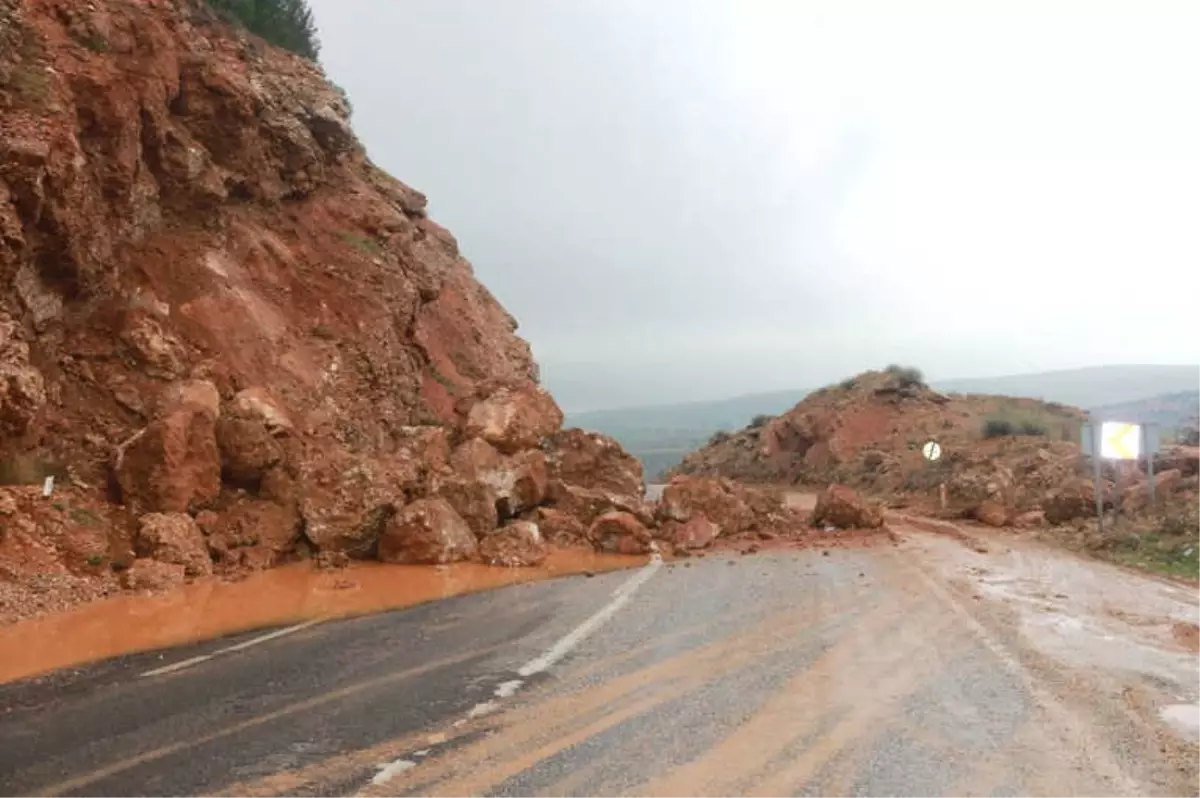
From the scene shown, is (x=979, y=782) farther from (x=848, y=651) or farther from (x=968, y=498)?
(x=968, y=498)

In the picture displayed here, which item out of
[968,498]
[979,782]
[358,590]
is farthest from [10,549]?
[968,498]

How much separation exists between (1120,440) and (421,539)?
45.5 feet

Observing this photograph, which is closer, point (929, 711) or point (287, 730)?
point (287, 730)

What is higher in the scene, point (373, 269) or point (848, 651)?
point (373, 269)

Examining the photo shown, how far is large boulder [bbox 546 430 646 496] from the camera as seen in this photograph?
17797 mm

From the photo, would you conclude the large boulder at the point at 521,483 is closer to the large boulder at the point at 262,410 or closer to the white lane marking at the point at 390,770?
the large boulder at the point at 262,410

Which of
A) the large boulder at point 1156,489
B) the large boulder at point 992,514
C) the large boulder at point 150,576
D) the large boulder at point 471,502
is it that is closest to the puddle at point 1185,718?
the large boulder at point 150,576

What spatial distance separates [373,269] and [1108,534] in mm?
15981

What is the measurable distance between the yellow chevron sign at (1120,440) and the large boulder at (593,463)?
9528 mm

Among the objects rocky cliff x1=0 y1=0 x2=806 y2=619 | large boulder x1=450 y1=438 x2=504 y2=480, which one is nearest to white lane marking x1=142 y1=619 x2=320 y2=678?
rocky cliff x1=0 y1=0 x2=806 y2=619

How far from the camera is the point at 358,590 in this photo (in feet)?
35.0

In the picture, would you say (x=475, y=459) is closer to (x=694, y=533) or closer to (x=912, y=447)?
(x=694, y=533)

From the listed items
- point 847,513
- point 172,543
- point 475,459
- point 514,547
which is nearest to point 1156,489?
point 847,513

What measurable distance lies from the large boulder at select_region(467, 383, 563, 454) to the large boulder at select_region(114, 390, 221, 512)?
5.41m
